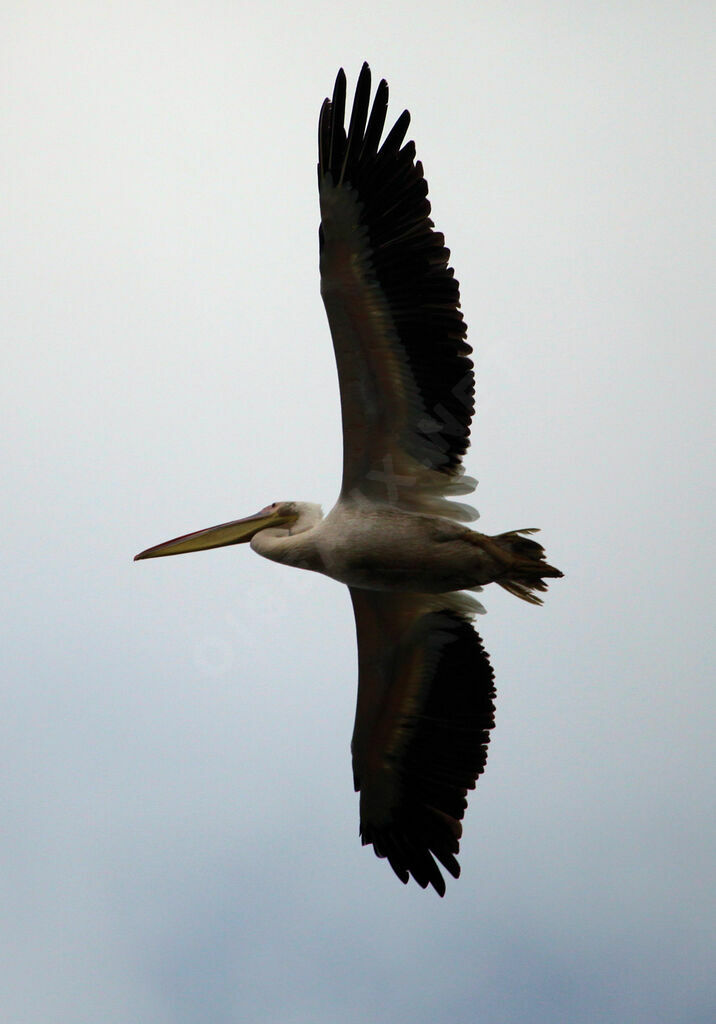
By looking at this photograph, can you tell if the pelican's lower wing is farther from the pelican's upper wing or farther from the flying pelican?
the pelican's upper wing

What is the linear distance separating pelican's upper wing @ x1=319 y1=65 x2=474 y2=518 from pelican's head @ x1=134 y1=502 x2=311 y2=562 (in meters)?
1.09

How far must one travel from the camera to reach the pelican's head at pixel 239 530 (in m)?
11.6

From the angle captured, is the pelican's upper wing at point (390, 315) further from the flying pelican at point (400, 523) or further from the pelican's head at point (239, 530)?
the pelican's head at point (239, 530)

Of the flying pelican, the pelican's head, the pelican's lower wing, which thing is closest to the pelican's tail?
the flying pelican

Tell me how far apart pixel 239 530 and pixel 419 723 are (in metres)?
2.12

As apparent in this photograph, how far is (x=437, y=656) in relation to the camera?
1141 centimetres

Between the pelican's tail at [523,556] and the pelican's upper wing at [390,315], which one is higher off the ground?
the pelican's upper wing at [390,315]

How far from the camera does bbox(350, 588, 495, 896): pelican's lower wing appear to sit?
11266mm

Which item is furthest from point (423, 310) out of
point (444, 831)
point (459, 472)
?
point (444, 831)

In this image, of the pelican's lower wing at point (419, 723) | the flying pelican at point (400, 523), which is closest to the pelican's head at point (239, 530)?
the flying pelican at point (400, 523)

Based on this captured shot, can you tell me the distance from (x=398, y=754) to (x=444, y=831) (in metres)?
0.70

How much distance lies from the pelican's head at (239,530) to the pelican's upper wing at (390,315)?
1.09 metres

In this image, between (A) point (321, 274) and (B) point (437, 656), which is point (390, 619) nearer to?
(B) point (437, 656)

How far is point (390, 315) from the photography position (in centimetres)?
1000
